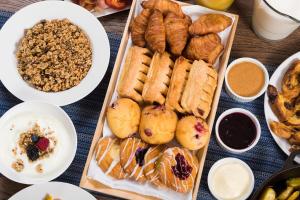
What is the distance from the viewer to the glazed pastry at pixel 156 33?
1.53 m

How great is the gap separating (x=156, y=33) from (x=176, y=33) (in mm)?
62

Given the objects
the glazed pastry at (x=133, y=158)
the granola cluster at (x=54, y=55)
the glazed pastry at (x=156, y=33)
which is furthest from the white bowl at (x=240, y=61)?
the granola cluster at (x=54, y=55)

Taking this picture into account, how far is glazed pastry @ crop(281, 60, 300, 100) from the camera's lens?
1.61 metres

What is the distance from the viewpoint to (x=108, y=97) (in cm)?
156

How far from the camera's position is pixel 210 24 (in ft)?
5.05

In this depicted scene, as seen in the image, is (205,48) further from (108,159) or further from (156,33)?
(108,159)

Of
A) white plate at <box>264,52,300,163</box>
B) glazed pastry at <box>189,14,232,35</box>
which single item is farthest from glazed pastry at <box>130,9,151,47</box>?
white plate at <box>264,52,300,163</box>

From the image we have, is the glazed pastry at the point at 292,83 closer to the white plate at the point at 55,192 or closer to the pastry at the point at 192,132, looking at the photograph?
the pastry at the point at 192,132

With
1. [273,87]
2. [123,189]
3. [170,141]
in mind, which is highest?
[273,87]

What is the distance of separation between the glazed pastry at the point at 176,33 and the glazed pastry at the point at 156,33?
0.7 inches

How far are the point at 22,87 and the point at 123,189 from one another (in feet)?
1.47

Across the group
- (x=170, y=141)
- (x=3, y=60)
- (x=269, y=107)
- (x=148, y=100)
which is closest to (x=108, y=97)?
(x=148, y=100)

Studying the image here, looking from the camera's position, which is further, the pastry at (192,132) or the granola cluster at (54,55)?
the granola cluster at (54,55)

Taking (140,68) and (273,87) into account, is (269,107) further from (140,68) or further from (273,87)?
(140,68)
